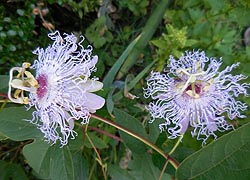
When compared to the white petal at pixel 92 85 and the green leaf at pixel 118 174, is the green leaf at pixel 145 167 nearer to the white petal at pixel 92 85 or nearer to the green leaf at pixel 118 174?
the green leaf at pixel 118 174

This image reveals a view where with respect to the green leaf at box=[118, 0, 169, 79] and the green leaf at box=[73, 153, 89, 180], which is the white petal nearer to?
the green leaf at box=[73, 153, 89, 180]

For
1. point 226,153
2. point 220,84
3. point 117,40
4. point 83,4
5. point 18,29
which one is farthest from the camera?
point 117,40

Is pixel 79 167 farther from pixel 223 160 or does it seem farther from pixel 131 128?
pixel 223 160

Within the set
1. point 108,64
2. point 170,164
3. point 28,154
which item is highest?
point 108,64

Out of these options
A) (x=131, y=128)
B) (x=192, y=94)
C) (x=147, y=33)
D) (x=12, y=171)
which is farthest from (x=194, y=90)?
(x=147, y=33)

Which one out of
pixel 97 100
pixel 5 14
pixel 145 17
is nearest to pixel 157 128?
pixel 97 100

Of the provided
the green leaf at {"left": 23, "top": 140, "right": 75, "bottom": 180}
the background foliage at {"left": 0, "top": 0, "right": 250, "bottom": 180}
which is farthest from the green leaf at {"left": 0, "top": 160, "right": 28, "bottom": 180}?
the green leaf at {"left": 23, "top": 140, "right": 75, "bottom": 180}

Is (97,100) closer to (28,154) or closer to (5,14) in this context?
(28,154)
